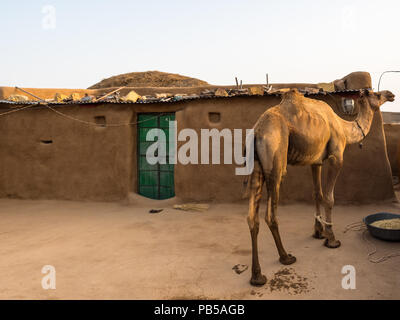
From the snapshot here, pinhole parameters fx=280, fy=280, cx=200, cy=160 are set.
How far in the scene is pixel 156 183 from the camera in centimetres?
829

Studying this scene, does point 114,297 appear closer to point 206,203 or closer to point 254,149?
point 254,149

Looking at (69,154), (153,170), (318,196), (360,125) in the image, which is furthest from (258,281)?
(69,154)

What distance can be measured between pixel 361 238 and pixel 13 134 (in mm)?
9463

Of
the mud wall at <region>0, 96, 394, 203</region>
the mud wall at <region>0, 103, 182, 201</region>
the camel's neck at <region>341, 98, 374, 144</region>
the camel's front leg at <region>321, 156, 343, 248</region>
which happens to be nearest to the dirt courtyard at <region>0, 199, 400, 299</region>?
the camel's front leg at <region>321, 156, 343, 248</region>

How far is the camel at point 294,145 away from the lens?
354cm

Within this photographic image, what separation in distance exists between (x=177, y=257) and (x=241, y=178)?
350cm

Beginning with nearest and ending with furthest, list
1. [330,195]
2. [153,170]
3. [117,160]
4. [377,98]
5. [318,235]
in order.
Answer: [330,195]
[318,235]
[377,98]
[117,160]
[153,170]

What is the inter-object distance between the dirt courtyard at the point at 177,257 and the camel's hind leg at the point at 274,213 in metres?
0.14

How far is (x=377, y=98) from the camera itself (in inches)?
201

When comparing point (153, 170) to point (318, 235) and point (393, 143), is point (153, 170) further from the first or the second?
point (393, 143)

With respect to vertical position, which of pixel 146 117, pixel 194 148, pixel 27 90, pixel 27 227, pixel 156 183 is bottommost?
pixel 27 227

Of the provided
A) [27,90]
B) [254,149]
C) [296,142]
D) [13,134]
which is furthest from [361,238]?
[27,90]

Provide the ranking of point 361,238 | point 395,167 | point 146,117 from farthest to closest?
point 395,167 → point 146,117 → point 361,238
